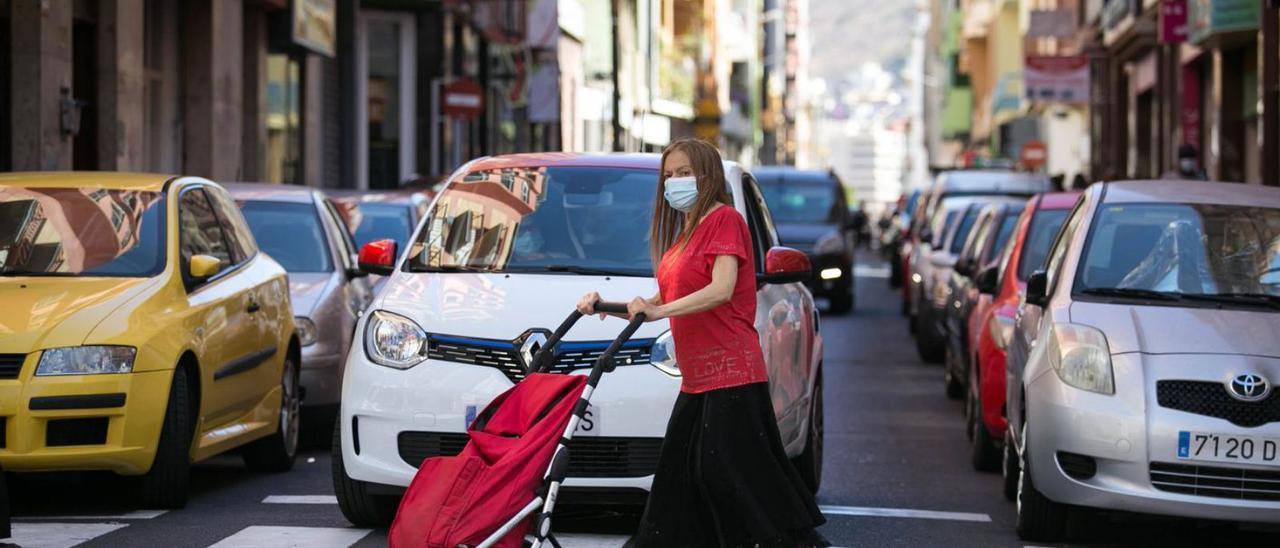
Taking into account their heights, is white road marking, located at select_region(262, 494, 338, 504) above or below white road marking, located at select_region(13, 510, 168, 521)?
below

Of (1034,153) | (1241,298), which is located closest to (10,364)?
(1241,298)

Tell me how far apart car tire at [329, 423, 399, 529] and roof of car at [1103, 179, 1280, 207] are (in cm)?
361

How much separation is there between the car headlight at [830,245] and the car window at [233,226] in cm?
1641

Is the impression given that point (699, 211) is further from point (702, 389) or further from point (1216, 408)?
point (1216, 408)

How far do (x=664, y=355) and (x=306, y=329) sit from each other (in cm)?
472

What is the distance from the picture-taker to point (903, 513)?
1022 centimetres

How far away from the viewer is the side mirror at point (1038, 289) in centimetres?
997

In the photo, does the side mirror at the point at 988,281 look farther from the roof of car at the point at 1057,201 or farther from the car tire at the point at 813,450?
the roof of car at the point at 1057,201

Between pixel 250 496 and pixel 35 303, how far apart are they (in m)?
1.44

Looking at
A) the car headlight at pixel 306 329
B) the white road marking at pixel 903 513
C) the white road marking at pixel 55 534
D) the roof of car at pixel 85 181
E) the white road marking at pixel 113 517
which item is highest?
the roof of car at pixel 85 181

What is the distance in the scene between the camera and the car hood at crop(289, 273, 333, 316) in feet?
43.3

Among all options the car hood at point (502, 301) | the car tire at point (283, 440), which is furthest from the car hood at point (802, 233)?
the car hood at point (502, 301)

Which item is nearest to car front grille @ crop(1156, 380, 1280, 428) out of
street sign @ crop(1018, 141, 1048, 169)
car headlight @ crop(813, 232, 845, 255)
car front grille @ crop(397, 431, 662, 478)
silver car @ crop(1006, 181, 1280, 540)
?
silver car @ crop(1006, 181, 1280, 540)

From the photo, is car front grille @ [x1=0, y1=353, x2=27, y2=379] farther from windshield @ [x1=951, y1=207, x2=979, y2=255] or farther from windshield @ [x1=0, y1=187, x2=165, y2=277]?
windshield @ [x1=951, y1=207, x2=979, y2=255]
